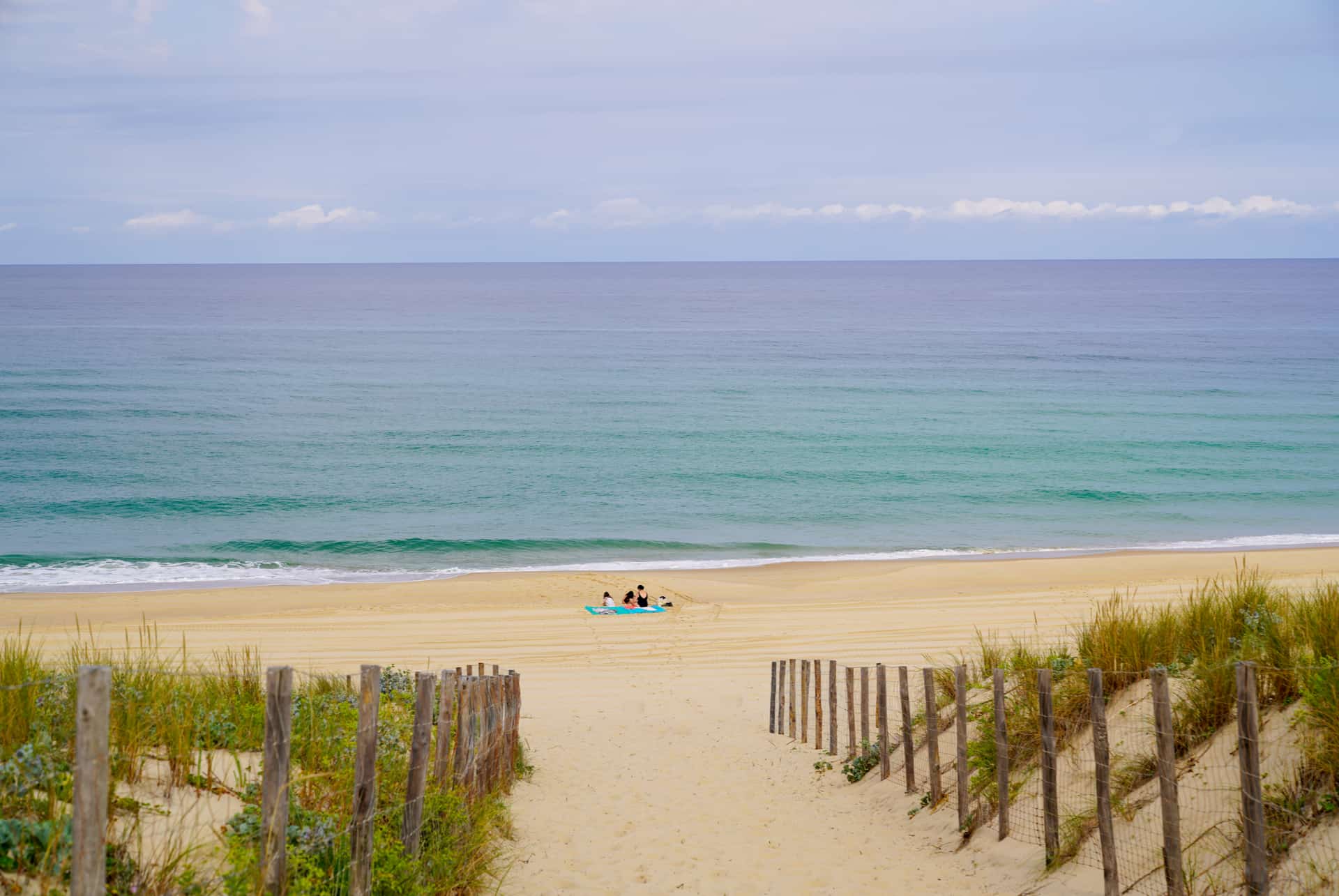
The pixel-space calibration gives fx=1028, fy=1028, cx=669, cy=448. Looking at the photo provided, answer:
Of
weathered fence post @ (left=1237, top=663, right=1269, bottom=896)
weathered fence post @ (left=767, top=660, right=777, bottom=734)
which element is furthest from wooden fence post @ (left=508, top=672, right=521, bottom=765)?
weathered fence post @ (left=1237, top=663, right=1269, bottom=896)

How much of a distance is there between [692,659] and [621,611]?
4.10 meters

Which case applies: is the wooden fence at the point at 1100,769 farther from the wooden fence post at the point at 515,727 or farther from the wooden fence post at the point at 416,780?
the wooden fence post at the point at 416,780

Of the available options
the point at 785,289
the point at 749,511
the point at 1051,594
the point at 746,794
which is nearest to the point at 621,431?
the point at 749,511

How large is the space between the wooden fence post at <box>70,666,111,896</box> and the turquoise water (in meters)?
26.2

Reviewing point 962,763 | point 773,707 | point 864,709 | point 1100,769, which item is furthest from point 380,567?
point 1100,769

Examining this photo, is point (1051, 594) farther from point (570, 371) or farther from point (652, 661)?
point (570, 371)

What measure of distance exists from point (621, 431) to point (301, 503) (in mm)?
17381

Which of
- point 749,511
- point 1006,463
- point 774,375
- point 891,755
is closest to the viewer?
point 891,755

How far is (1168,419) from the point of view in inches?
2067

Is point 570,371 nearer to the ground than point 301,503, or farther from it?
farther from it

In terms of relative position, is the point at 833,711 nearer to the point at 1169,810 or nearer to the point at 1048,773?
the point at 1048,773

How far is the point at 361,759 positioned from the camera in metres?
5.83

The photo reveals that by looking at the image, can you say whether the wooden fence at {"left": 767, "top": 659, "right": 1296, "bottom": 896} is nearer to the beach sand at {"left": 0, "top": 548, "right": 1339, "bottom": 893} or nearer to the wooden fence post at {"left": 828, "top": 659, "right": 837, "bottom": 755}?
the beach sand at {"left": 0, "top": 548, "right": 1339, "bottom": 893}

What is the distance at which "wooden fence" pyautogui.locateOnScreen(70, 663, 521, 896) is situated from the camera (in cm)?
373
